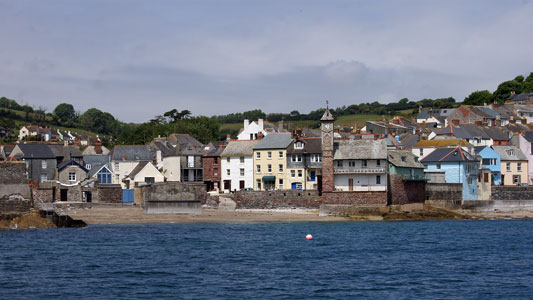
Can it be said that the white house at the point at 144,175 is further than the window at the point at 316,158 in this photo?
Yes

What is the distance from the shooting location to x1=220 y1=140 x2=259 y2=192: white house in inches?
3403

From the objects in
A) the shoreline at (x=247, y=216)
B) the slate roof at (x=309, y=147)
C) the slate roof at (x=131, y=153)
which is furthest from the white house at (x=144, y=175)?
the slate roof at (x=309, y=147)

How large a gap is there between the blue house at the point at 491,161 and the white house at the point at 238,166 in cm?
2862

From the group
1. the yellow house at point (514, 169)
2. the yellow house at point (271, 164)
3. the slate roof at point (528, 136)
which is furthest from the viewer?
the slate roof at point (528, 136)

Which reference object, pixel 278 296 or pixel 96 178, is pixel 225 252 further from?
pixel 96 178

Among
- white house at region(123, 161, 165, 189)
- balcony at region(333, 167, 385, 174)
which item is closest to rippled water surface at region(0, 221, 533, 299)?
balcony at region(333, 167, 385, 174)

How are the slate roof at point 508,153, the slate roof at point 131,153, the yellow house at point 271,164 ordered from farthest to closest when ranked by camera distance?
1. the slate roof at point 131,153
2. the slate roof at point 508,153
3. the yellow house at point 271,164

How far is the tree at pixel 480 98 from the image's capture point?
157000mm

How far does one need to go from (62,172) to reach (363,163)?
40270 millimetres

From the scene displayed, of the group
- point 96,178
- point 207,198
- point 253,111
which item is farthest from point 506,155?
point 253,111

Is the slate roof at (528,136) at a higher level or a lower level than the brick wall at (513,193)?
higher

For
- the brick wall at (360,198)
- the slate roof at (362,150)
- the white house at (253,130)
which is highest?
the white house at (253,130)

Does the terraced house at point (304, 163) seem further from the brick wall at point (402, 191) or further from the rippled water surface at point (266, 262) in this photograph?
the rippled water surface at point (266, 262)

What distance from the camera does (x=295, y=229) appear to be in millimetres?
66000
